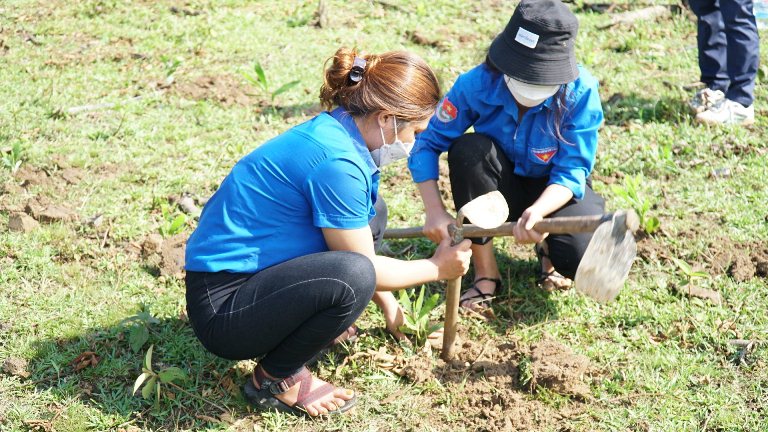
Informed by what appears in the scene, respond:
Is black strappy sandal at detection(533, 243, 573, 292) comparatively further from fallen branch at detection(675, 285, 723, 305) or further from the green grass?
fallen branch at detection(675, 285, 723, 305)

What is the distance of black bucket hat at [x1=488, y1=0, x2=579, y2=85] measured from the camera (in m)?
2.82

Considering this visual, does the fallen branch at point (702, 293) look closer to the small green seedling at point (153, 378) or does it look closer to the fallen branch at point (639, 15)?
the small green seedling at point (153, 378)

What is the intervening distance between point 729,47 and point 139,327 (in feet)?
12.6

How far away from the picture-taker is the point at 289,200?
8.27 ft

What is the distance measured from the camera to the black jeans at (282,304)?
252cm

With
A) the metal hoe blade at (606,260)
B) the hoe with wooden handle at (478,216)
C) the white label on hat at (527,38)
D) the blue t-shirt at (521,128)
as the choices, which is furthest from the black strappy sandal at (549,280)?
the white label on hat at (527,38)

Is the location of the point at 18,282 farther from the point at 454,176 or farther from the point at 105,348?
the point at 454,176

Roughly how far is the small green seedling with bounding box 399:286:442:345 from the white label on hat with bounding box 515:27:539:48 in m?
1.03

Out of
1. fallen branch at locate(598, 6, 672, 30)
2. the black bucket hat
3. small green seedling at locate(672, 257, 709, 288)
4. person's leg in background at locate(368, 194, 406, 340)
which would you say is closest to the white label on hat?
the black bucket hat

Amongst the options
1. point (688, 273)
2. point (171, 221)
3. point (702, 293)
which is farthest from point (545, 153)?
point (171, 221)

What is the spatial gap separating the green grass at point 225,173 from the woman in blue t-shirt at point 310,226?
16.9 inches

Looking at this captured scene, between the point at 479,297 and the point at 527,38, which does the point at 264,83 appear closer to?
the point at 479,297

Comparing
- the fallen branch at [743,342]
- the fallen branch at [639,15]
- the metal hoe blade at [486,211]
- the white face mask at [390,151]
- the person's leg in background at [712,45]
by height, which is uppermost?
the white face mask at [390,151]

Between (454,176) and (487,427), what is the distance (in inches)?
42.1
